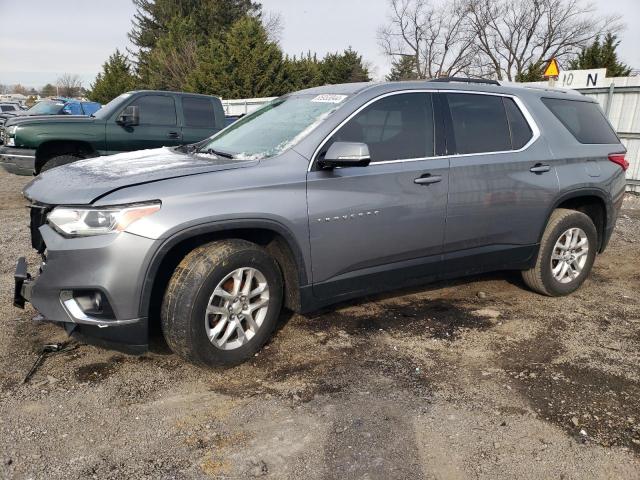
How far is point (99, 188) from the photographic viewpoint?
9.32ft

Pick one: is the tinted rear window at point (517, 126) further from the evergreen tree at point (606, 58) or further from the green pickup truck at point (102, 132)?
the evergreen tree at point (606, 58)

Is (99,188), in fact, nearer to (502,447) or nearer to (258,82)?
(502,447)

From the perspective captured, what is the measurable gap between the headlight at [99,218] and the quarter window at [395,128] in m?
1.29

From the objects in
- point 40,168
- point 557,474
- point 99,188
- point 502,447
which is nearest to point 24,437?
point 99,188

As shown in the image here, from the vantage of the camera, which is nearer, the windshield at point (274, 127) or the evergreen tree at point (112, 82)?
the windshield at point (274, 127)

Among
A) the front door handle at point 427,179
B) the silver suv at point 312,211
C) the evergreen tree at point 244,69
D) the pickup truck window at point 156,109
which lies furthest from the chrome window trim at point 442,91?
the evergreen tree at point 244,69

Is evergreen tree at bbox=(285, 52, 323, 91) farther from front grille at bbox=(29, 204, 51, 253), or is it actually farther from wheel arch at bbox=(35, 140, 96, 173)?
front grille at bbox=(29, 204, 51, 253)

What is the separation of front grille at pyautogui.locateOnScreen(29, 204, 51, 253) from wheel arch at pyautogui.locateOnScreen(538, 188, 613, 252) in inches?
146

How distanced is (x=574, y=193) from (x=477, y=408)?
7.99ft

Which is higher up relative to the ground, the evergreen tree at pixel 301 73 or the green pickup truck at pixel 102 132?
the evergreen tree at pixel 301 73

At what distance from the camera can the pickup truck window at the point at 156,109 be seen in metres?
8.70

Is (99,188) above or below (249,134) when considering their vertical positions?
below

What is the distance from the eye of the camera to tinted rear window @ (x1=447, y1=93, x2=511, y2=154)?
3920mm

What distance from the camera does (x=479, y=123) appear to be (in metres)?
4.04
